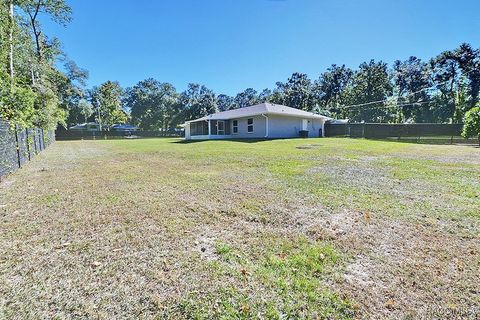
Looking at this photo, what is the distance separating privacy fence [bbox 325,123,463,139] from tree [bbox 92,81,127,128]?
44115 mm

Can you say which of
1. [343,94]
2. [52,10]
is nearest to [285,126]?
[52,10]

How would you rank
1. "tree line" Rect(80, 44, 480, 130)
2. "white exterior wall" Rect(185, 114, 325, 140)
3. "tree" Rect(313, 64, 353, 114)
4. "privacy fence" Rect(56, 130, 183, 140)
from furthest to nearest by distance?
"tree" Rect(313, 64, 353, 114) → "tree line" Rect(80, 44, 480, 130) → "privacy fence" Rect(56, 130, 183, 140) → "white exterior wall" Rect(185, 114, 325, 140)

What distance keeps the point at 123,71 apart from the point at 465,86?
64476 millimetres

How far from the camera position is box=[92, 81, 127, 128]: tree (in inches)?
2016

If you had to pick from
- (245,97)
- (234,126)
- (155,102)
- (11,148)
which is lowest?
(11,148)

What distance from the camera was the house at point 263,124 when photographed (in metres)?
23.6

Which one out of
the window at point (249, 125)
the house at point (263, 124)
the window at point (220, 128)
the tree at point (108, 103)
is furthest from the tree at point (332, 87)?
the tree at point (108, 103)

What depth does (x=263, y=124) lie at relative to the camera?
78.0ft

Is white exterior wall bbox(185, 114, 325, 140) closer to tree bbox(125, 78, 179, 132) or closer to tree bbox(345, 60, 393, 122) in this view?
tree bbox(345, 60, 393, 122)

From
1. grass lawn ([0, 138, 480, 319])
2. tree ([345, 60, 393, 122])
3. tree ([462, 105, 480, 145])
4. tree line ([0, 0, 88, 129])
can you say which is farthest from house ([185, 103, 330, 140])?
tree ([345, 60, 393, 122])

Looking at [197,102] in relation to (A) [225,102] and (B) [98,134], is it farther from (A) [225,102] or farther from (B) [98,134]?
(A) [225,102]

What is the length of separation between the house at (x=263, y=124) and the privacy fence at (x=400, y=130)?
337 cm

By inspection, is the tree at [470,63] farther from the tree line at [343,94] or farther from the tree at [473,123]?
the tree at [473,123]

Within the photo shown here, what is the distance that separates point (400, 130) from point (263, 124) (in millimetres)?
14555
